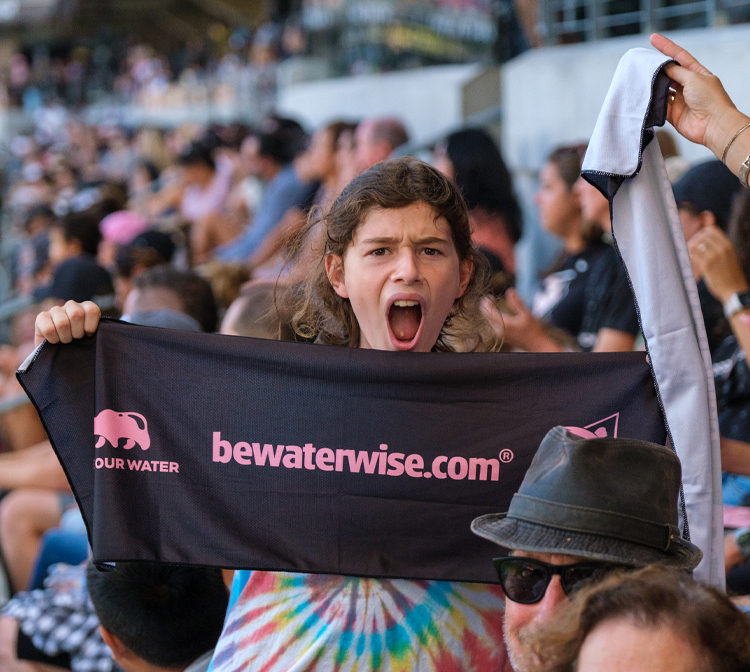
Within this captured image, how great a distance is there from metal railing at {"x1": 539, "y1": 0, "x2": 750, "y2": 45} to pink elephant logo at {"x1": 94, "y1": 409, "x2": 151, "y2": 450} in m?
4.75

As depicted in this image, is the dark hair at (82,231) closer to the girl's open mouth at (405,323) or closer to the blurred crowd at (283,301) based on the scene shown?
the blurred crowd at (283,301)

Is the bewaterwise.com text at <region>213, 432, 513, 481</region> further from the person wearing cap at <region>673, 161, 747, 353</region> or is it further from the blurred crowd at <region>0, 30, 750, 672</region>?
the person wearing cap at <region>673, 161, 747, 353</region>

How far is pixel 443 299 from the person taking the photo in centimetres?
213

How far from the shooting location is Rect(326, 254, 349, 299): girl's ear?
222cm

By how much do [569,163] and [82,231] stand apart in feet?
11.7

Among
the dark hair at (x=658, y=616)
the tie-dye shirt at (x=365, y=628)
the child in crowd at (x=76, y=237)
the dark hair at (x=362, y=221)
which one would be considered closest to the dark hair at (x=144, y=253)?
the child in crowd at (x=76, y=237)

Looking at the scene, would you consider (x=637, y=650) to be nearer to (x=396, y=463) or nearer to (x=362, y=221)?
(x=396, y=463)

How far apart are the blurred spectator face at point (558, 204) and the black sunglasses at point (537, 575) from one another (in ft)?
11.8

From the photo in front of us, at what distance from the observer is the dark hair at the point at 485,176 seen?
4.49 meters

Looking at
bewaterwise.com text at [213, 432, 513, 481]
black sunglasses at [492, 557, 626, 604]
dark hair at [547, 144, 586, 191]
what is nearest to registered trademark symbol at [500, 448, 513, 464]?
bewaterwise.com text at [213, 432, 513, 481]

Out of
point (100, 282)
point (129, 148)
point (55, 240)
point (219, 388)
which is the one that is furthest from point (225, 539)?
point (129, 148)

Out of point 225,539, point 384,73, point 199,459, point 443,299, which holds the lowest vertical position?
point 225,539

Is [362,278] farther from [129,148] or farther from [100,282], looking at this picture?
[129,148]

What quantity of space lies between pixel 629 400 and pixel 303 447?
0.75 metres
